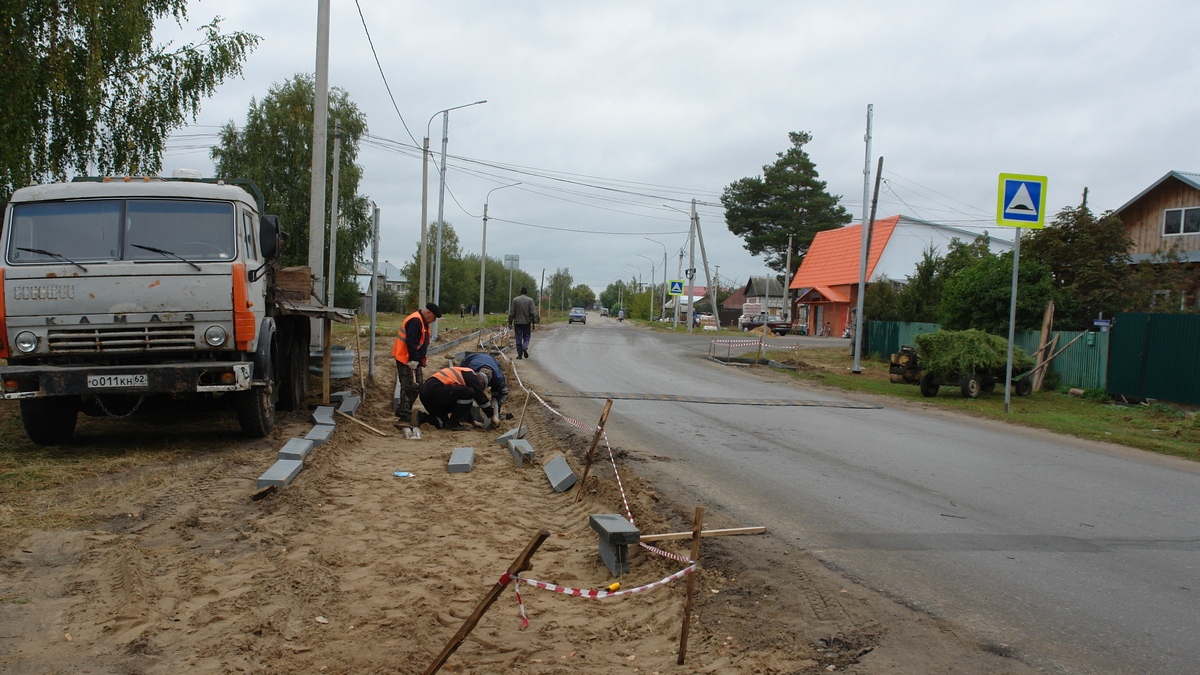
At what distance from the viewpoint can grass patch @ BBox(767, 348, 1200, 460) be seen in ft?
40.0

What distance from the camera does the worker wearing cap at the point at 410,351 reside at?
11969 millimetres

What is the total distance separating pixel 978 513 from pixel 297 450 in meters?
6.10

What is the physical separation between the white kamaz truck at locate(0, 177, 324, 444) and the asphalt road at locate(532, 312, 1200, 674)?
4570 millimetres

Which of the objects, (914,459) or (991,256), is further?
(991,256)

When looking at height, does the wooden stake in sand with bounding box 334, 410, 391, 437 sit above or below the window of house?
below

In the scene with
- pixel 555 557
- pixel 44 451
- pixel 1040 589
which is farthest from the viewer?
pixel 44 451

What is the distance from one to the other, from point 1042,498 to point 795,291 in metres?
57.7

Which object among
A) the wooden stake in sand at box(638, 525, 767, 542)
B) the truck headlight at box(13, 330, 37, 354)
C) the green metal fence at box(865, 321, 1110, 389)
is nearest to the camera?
the wooden stake in sand at box(638, 525, 767, 542)

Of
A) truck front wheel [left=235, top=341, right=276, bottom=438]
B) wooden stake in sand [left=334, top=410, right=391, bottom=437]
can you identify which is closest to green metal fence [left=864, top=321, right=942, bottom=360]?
wooden stake in sand [left=334, top=410, right=391, bottom=437]

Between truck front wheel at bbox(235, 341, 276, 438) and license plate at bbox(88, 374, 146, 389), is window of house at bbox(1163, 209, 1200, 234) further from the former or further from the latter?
license plate at bbox(88, 374, 146, 389)

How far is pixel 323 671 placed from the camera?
3.96 meters

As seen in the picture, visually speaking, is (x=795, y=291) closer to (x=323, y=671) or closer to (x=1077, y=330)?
(x=1077, y=330)

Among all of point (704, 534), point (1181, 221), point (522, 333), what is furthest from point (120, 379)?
point (1181, 221)

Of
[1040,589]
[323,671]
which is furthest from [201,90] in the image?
[1040,589]
